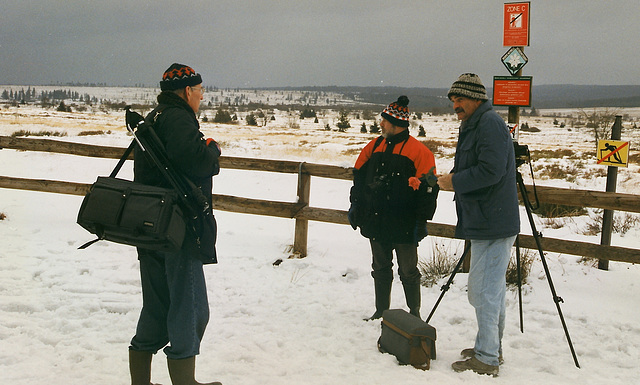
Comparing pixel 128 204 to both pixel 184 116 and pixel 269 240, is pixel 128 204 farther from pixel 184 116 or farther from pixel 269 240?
pixel 269 240

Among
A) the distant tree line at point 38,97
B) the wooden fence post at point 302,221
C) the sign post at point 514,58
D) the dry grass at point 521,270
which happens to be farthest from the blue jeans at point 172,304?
the distant tree line at point 38,97

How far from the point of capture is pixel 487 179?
3.22m

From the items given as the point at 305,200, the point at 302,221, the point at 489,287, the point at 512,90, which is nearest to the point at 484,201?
the point at 489,287

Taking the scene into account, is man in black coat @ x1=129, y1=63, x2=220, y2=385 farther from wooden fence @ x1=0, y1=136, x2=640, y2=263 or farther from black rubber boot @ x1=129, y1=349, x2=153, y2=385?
wooden fence @ x1=0, y1=136, x2=640, y2=263

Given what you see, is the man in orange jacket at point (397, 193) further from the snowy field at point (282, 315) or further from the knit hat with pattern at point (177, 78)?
the knit hat with pattern at point (177, 78)

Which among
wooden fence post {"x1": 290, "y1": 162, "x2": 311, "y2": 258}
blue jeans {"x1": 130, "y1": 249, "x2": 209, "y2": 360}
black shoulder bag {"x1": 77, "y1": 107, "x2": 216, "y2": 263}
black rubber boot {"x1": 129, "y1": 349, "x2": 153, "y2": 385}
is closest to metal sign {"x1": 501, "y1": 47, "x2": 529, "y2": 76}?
wooden fence post {"x1": 290, "y1": 162, "x2": 311, "y2": 258}

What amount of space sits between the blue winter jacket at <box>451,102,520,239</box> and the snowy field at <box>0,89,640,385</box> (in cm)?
98

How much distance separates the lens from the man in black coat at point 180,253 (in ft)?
8.71

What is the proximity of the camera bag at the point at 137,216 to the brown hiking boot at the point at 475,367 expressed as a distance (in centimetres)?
205

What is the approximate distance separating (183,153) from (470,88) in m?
1.83

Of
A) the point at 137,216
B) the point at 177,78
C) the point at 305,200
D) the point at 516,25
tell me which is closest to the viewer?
the point at 137,216

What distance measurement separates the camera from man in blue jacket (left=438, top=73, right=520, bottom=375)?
325 centimetres

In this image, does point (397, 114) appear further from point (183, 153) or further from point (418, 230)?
point (183, 153)

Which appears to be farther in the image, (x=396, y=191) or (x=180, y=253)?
(x=396, y=191)
